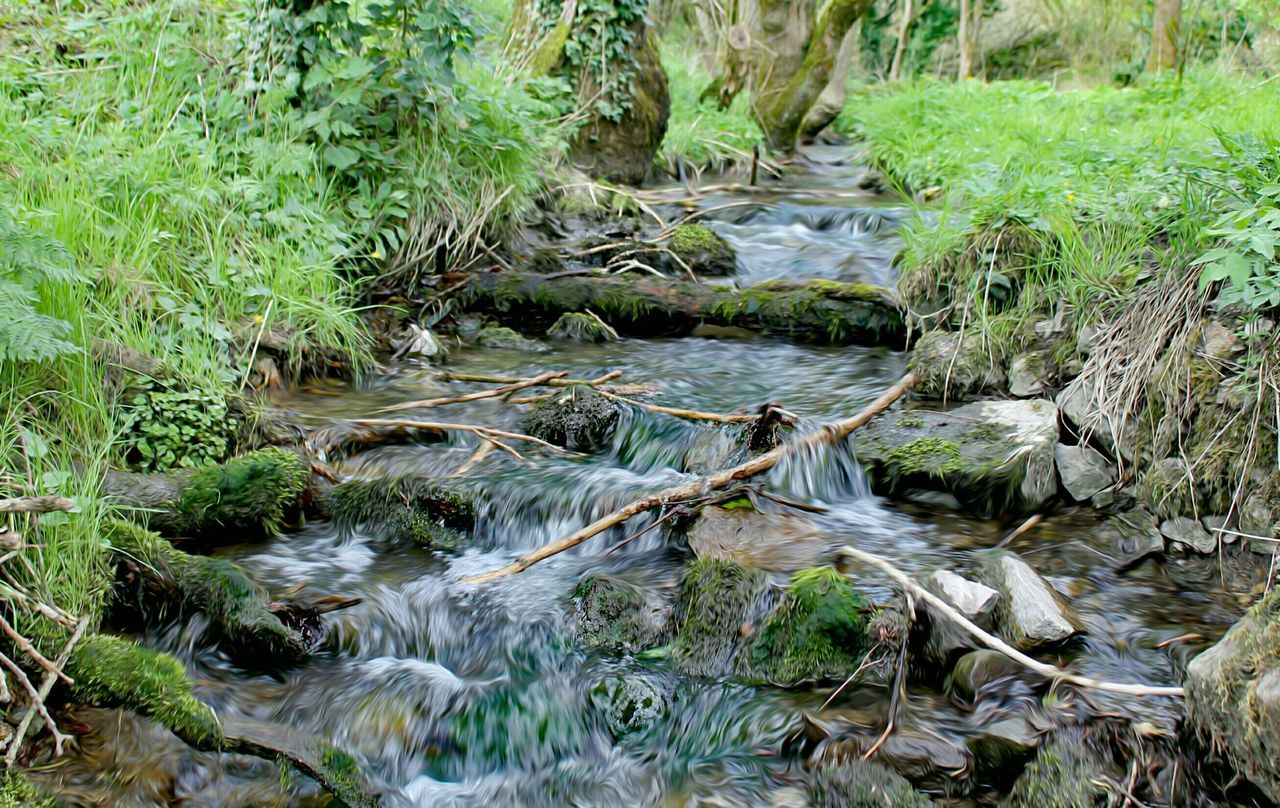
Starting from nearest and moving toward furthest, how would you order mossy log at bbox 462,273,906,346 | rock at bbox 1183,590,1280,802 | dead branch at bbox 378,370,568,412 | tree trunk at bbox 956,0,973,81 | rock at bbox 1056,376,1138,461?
rock at bbox 1183,590,1280,802 → rock at bbox 1056,376,1138,461 → dead branch at bbox 378,370,568,412 → mossy log at bbox 462,273,906,346 → tree trunk at bbox 956,0,973,81

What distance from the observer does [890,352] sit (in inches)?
179

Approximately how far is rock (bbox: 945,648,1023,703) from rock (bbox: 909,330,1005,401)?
1.67 m

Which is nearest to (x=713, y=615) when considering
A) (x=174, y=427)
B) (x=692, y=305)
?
(x=174, y=427)

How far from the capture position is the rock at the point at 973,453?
3.21 meters

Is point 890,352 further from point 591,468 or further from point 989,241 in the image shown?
point 591,468

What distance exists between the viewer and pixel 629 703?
2.45 metres

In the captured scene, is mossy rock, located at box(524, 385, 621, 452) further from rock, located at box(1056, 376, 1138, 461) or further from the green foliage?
rock, located at box(1056, 376, 1138, 461)

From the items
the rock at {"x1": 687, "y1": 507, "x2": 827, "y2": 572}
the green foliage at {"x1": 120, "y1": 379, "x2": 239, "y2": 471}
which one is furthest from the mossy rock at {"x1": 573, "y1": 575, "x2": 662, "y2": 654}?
the green foliage at {"x1": 120, "y1": 379, "x2": 239, "y2": 471}

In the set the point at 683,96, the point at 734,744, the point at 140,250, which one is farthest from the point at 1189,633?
the point at 683,96

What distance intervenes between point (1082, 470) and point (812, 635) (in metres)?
1.26

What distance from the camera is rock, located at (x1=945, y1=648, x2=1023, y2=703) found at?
Answer: 7.73 feet

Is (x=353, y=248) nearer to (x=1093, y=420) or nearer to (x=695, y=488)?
(x=695, y=488)

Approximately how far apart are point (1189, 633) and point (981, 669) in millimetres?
618

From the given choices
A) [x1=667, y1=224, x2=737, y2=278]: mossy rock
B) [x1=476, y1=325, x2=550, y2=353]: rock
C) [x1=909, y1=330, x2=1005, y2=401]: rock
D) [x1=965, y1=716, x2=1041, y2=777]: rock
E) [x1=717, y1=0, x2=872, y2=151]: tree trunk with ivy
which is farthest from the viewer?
[x1=717, y1=0, x2=872, y2=151]: tree trunk with ivy
